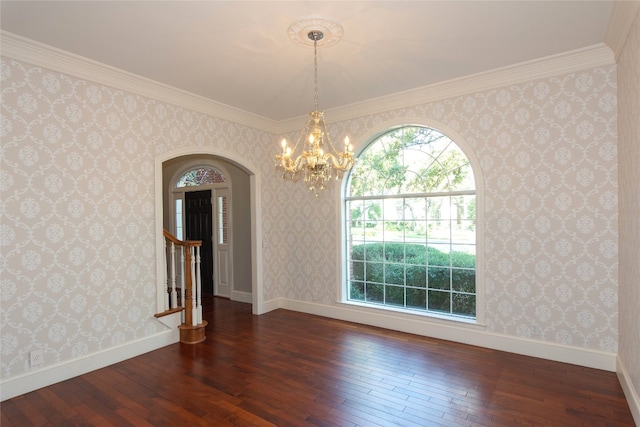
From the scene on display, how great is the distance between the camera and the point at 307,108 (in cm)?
482

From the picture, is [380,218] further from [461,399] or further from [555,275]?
[461,399]

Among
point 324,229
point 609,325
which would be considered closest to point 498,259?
point 609,325

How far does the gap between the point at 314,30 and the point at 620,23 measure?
2.33 meters

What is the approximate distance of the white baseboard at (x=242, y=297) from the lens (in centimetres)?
609

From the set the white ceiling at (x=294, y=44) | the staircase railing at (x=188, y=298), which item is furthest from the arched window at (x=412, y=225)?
the staircase railing at (x=188, y=298)

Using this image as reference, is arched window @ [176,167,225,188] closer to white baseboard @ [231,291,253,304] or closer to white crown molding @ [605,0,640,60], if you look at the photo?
white baseboard @ [231,291,253,304]

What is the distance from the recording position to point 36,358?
3025 mm

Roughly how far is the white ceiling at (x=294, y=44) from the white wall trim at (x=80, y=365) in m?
2.82

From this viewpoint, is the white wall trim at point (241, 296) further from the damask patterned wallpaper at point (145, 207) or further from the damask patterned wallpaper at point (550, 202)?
the damask patterned wallpaper at point (550, 202)

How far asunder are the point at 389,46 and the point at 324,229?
2720 mm

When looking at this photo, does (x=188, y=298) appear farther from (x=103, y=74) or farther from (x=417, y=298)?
(x=417, y=298)

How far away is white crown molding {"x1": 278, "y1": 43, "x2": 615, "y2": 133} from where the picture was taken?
3.25 metres

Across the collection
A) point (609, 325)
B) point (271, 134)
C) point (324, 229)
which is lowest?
point (609, 325)

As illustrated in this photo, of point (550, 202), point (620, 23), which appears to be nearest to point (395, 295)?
point (550, 202)
